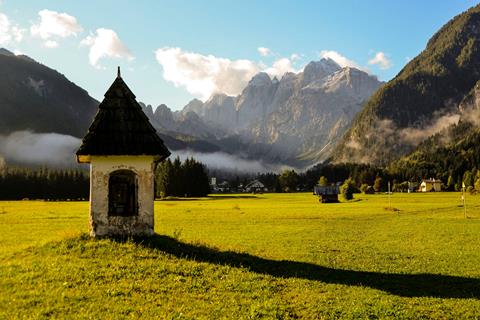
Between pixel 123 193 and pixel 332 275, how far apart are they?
1152 cm

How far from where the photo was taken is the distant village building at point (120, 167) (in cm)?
2381

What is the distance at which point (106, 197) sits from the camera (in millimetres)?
23906

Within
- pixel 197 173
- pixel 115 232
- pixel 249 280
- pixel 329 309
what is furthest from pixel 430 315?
pixel 197 173

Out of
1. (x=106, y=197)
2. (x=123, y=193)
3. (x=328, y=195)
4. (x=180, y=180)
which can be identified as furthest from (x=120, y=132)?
(x=180, y=180)

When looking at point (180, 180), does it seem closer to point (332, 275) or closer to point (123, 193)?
point (123, 193)

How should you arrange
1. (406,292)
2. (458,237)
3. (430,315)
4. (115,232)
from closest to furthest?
(430,315), (406,292), (115,232), (458,237)

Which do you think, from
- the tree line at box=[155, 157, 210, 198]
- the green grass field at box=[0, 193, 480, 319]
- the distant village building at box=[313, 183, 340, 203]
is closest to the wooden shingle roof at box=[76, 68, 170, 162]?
the green grass field at box=[0, 193, 480, 319]

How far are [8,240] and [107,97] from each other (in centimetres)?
1541

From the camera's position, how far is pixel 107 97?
25.5 m

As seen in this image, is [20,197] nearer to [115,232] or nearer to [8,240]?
[8,240]

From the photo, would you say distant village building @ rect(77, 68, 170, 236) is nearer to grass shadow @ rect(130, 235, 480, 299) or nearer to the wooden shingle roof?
the wooden shingle roof

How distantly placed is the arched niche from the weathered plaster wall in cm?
28

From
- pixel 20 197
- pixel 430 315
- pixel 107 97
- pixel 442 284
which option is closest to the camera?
pixel 430 315

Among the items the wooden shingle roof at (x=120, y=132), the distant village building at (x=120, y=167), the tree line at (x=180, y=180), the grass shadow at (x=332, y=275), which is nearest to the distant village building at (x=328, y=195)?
the tree line at (x=180, y=180)
